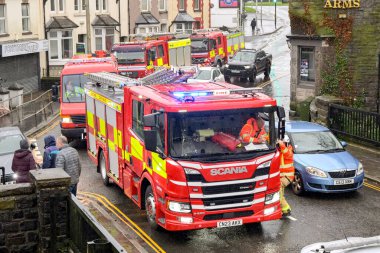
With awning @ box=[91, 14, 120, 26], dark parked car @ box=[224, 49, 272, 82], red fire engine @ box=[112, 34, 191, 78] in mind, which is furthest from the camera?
awning @ box=[91, 14, 120, 26]

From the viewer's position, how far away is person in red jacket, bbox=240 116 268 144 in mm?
13405

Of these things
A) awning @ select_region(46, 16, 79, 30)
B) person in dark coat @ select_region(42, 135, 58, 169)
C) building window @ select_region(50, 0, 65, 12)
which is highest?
building window @ select_region(50, 0, 65, 12)

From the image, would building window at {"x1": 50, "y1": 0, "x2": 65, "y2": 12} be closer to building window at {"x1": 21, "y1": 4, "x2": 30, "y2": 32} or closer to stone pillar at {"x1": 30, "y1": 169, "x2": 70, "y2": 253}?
building window at {"x1": 21, "y1": 4, "x2": 30, "y2": 32}

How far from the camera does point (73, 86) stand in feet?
80.7

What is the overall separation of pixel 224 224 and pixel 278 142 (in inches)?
87.2

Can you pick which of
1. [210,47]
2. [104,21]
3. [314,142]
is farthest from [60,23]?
[314,142]

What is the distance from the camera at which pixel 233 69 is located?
136ft

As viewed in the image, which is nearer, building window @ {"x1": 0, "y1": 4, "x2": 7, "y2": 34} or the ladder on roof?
the ladder on roof

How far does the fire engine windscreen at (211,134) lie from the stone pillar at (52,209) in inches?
114

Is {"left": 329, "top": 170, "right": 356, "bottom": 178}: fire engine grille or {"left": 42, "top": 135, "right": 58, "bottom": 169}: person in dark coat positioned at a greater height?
{"left": 42, "top": 135, "right": 58, "bottom": 169}: person in dark coat

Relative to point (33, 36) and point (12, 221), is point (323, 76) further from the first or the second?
point (33, 36)

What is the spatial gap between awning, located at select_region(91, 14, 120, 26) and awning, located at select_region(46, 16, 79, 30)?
3.82 metres

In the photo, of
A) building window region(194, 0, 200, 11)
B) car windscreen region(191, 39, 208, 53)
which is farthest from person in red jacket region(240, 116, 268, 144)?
building window region(194, 0, 200, 11)

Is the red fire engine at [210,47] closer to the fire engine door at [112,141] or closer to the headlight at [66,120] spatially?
the headlight at [66,120]
